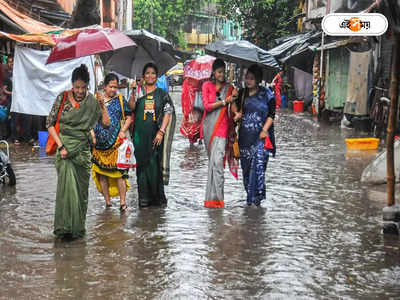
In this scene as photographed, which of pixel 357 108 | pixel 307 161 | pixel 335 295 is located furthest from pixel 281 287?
pixel 357 108

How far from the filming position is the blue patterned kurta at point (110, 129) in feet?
25.7

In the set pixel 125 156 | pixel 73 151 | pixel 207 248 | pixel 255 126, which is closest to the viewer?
pixel 207 248

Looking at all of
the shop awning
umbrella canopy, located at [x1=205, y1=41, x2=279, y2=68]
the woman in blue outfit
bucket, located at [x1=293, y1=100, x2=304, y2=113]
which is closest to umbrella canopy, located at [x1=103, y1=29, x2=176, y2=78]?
umbrella canopy, located at [x1=205, y1=41, x2=279, y2=68]

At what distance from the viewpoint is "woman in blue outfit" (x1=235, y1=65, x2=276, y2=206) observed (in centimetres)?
809

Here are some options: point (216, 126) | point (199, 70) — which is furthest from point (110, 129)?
point (199, 70)

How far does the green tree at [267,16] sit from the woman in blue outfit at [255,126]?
24.4 metres

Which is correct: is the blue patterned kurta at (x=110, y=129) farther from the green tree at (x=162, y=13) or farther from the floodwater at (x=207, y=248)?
the green tree at (x=162, y=13)

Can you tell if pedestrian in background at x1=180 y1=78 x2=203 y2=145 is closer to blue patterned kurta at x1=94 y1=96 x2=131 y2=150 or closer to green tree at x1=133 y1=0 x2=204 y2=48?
blue patterned kurta at x1=94 y1=96 x2=131 y2=150

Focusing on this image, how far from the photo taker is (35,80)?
1496cm

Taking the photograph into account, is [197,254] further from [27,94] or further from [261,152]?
[27,94]

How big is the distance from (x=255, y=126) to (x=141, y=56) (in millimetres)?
3359

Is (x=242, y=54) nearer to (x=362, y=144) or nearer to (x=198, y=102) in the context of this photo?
(x=198, y=102)

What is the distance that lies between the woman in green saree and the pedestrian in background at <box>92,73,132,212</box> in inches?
7.3

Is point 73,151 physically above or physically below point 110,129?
below
